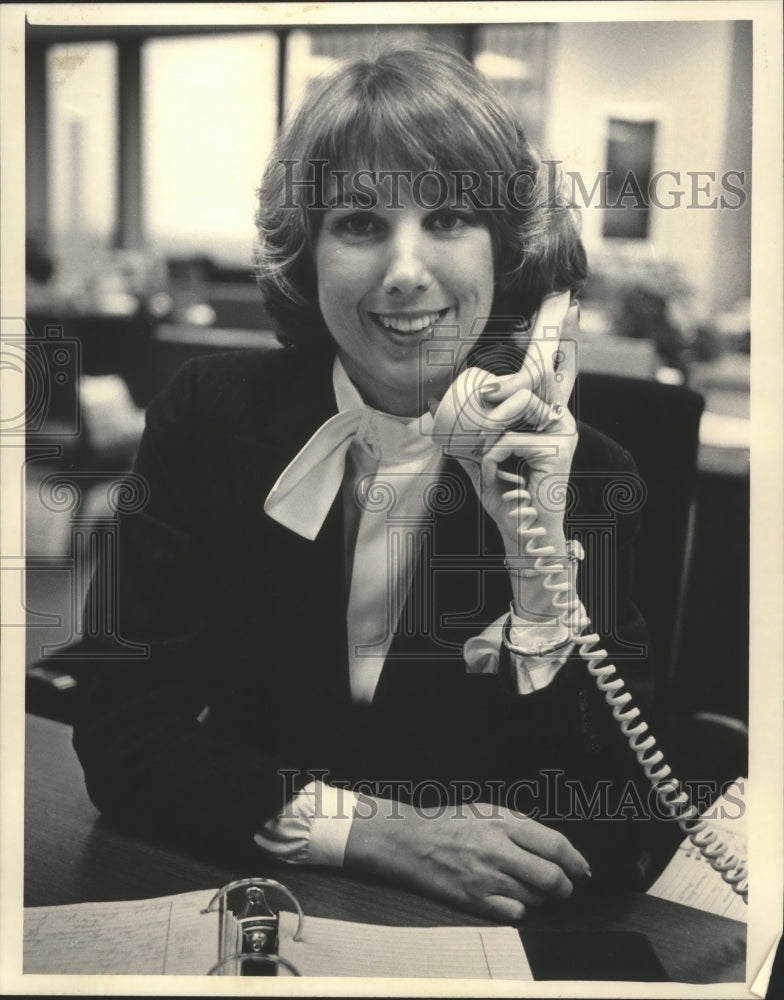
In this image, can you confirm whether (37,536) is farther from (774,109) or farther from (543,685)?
(774,109)

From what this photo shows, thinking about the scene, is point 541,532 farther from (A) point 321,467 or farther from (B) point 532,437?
(A) point 321,467

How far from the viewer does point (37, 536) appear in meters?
1.27

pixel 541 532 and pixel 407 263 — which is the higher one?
pixel 407 263

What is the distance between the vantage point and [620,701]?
3.92 ft

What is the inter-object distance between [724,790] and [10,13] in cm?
131

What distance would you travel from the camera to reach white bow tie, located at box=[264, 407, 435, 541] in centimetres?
122

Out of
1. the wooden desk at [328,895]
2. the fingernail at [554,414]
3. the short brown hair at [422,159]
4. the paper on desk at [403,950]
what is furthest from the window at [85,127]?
the paper on desk at [403,950]

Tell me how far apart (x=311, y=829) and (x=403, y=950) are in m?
0.18

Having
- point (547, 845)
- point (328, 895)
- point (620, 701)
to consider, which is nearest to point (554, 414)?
point (620, 701)

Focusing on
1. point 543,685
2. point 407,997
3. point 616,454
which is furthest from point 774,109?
point 407,997

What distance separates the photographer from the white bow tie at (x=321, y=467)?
1.22 meters

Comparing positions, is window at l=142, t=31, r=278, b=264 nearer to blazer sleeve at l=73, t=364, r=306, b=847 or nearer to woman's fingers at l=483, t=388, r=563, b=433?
blazer sleeve at l=73, t=364, r=306, b=847

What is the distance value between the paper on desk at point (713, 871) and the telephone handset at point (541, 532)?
0.05 ft

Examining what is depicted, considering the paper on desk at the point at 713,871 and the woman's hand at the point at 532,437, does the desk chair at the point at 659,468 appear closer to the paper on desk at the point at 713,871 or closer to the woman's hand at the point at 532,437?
the woman's hand at the point at 532,437
